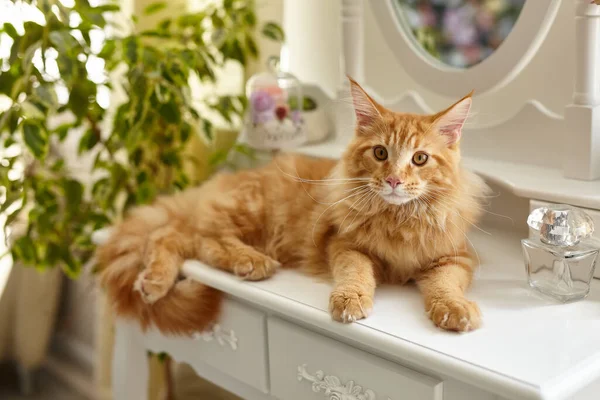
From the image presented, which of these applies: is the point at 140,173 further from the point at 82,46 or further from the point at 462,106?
the point at 462,106

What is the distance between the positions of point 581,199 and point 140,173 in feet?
4.02

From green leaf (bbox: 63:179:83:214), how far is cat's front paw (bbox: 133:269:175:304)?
25.2 inches

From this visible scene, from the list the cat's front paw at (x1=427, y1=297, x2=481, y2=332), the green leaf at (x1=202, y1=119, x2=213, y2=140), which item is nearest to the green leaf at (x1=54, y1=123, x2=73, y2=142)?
the green leaf at (x1=202, y1=119, x2=213, y2=140)

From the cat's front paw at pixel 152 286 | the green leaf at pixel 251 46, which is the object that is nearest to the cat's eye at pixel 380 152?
the cat's front paw at pixel 152 286

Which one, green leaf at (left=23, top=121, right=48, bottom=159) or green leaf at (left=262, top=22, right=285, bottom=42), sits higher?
green leaf at (left=262, top=22, right=285, bottom=42)

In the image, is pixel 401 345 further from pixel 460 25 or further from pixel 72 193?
pixel 72 193

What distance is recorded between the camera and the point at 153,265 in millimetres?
1306

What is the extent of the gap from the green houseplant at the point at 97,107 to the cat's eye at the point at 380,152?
28.8 inches

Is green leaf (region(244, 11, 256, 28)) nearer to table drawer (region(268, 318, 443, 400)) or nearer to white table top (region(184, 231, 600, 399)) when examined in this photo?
white table top (region(184, 231, 600, 399))

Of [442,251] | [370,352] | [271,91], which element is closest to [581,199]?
[442,251]

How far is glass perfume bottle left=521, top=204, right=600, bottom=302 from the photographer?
1049 millimetres

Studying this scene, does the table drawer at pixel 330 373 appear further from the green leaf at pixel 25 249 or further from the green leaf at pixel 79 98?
the green leaf at pixel 25 249

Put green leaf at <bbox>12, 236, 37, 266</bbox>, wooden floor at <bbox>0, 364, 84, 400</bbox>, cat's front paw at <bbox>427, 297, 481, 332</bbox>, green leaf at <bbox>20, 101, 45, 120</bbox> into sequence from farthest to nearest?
wooden floor at <bbox>0, 364, 84, 400</bbox>, green leaf at <bbox>12, 236, 37, 266</bbox>, green leaf at <bbox>20, 101, 45, 120</bbox>, cat's front paw at <bbox>427, 297, 481, 332</bbox>

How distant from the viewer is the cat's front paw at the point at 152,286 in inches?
50.0
